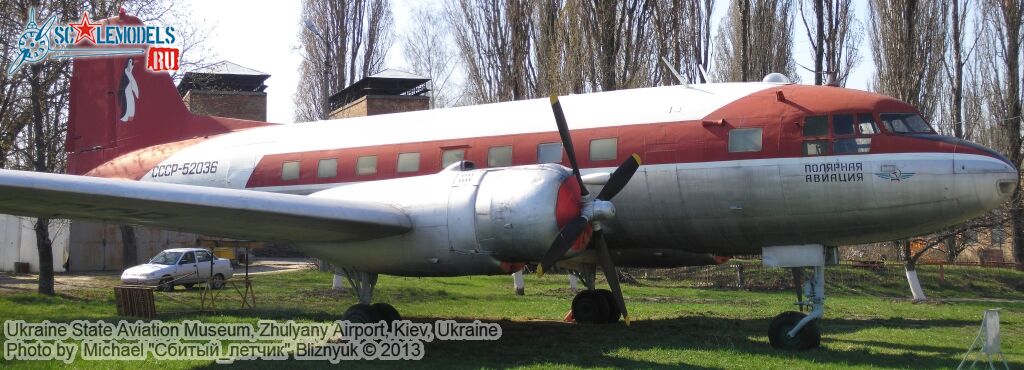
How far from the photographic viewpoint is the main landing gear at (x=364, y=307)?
1335 centimetres

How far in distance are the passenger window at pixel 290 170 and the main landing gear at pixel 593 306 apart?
571 centimetres

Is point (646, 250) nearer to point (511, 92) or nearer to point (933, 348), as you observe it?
point (933, 348)

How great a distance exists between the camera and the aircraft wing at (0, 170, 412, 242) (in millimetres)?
10141

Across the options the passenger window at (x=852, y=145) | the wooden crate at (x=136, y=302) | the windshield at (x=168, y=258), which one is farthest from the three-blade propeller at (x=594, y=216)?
the windshield at (x=168, y=258)

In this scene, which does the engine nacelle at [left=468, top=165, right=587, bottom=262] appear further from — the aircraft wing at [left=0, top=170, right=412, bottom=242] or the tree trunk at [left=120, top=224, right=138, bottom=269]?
the tree trunk at [left=120, top=224, right=138, bottom=269]

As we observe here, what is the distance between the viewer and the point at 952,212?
39.6 feet

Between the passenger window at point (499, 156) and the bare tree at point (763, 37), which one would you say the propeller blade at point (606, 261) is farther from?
the bare tree at point (763, 37)

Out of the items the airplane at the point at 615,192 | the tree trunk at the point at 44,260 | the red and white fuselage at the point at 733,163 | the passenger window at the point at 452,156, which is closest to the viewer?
the airplane at the point at 615,192

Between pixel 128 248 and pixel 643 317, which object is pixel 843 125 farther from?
pixel 128 248

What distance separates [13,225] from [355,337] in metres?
26.8

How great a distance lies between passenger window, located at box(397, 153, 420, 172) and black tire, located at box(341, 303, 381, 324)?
2.73 m

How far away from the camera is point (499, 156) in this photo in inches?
569

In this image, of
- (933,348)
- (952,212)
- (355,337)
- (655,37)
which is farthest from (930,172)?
(655,37)

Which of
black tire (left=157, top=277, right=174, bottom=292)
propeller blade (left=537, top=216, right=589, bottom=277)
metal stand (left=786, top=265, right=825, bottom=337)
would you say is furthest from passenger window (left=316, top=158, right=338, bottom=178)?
black tire (left=157, top=277, right=174, bottom=292)
